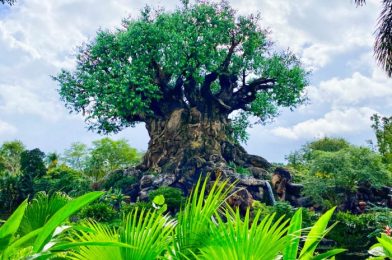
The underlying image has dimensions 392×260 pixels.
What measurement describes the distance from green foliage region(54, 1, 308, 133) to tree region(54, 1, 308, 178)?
45 millimetres

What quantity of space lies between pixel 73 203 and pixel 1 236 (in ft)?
0.71

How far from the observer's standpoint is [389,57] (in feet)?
37.2

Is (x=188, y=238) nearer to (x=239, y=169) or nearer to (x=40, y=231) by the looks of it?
(x=40, y=231)

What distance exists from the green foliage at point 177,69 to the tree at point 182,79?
45 millimetres

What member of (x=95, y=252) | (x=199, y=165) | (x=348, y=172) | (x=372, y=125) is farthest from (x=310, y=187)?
(x=95, y=252)

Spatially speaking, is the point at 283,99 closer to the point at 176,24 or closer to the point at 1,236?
the point at 176,24

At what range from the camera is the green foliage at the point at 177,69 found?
886 inches

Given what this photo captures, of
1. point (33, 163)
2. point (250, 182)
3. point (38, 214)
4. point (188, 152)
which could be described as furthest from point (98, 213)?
point (33, 163)

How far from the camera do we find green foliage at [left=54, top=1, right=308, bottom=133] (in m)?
22.5

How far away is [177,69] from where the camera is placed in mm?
22375

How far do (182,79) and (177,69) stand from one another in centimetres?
142

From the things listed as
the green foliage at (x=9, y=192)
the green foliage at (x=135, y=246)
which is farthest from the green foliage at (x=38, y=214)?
the green foliage at (x=9, y=192)

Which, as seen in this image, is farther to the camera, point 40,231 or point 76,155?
point 76,155

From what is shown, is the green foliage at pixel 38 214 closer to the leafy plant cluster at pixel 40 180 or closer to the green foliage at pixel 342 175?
the leafy plant cluster at pixel 40 180
